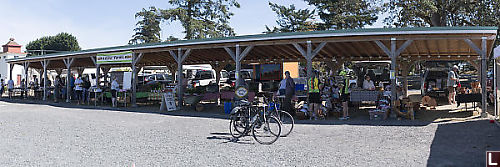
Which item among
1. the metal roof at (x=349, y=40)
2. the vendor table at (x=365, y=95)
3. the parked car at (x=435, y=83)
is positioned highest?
the metal roof at (x=349, y=40)

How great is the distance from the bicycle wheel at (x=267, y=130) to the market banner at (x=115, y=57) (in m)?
9.33

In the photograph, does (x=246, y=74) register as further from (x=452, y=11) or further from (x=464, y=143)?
(x=464, y=143)

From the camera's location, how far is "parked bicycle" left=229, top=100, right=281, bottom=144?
7.16m

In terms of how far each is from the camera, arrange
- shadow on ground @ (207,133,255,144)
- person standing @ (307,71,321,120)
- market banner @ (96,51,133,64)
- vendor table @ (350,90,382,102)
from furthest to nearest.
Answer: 1. market banner @ (96,51,133,64)
2. vendor table @ (350,90,382,102)
3. person standing @ (307,71,321,120)
4. shadow on ground @ (207,133,255,144)

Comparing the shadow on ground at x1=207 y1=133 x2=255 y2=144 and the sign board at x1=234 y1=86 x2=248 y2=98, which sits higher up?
the sign board at x1=234 y1=86 x2=248 y2=98

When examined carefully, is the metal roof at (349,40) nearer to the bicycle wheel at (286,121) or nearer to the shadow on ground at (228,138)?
the bicycle wheel at (286,121)

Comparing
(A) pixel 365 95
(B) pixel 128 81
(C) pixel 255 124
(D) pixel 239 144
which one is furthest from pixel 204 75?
(D) pixel 239 144

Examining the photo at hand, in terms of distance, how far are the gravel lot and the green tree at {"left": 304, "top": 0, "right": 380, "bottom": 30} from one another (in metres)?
23.3

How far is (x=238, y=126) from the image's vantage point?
7707 millimetres

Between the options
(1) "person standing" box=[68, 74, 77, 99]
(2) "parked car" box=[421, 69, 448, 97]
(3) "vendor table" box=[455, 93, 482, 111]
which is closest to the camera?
(3) "vendor table" box=[455, 93, 482, 111]

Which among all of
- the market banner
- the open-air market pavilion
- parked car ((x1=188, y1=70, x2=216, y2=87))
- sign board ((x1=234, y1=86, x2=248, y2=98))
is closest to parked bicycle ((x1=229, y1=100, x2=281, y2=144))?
the open-air market pavilion

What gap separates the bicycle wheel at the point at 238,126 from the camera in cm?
761

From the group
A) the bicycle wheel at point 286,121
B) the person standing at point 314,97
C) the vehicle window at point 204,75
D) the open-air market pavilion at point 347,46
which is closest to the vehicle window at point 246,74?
the vehicle window at point 204,75

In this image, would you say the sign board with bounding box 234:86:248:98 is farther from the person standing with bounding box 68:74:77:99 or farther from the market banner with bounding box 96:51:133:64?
the person standing with bounding box 68:74:77:99
